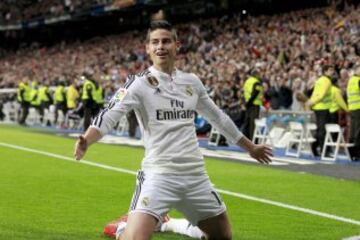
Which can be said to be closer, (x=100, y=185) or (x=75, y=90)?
(x=100, y=185)

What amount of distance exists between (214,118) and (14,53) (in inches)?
2331

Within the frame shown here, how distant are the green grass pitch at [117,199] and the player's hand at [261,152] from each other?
166 cm

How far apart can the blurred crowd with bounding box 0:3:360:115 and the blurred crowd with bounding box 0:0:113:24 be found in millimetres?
2942

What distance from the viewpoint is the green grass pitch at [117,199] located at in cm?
788

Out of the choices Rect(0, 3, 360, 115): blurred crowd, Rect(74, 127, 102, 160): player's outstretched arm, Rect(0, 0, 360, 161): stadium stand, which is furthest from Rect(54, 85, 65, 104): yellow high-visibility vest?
Rect(74, 127, 102, 160): player's outstretched arm

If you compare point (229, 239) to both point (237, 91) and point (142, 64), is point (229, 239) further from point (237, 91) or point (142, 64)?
point (142, 64)

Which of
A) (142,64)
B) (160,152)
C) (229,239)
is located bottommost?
(229,239)

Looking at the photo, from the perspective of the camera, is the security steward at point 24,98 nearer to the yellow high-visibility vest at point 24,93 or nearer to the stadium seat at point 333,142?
the yellow high-visibility vest at point 24,93

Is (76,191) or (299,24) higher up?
(299,24)

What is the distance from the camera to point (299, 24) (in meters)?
32.3

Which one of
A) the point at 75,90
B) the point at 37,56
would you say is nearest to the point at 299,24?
the point at 75,90

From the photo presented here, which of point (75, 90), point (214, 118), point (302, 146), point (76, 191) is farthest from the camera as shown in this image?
point (75, 90)

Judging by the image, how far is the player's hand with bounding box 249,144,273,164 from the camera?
606 cm

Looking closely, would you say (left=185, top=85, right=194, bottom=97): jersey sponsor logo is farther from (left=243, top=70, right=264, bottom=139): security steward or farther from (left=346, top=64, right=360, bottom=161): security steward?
(left=243, top=70, right=264, bottom=139): security steward
